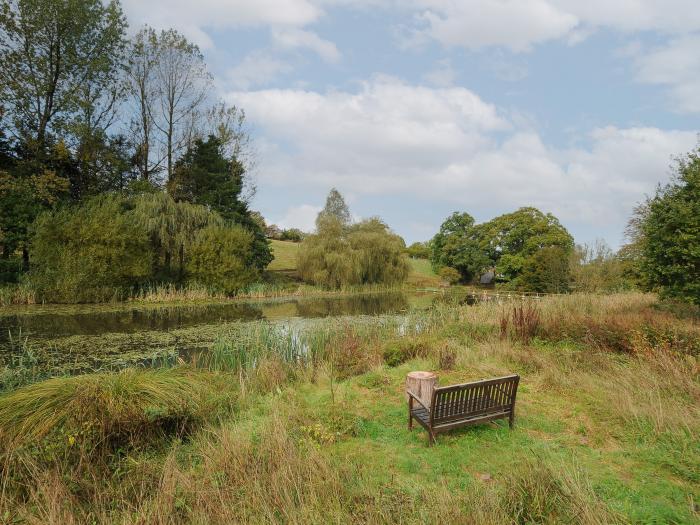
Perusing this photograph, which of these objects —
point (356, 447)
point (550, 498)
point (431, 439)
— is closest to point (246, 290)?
point (356, 447)

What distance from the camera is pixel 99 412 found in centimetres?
445

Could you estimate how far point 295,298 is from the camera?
89.2ft

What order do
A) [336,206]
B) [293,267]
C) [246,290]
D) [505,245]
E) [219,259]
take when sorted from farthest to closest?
1. [336,206]
2. [505,245]
3. [293,267]
4. [246,290]
5. [219,259]

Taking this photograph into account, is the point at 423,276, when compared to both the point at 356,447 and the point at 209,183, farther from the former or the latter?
the point at 356,447

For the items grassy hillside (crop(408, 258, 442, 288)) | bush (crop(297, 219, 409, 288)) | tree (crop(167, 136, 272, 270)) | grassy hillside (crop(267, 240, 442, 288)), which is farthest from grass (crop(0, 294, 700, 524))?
grassy hillside (crop(408, 258, 442, 288))

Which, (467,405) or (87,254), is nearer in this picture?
(467,405)

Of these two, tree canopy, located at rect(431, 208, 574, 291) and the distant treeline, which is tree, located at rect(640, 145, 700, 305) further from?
tree canopy, located at rect(431, 208, 574, 291)

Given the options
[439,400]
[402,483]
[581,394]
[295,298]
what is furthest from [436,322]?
[295,298]

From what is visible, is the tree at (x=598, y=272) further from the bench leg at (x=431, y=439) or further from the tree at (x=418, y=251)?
the tree at (x=418, y=251)

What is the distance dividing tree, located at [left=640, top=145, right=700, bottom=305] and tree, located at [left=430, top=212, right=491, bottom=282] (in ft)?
102

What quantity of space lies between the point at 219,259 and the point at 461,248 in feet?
93.8

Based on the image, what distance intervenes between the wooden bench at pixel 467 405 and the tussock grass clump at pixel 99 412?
307cm

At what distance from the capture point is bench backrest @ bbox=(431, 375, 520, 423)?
479cm

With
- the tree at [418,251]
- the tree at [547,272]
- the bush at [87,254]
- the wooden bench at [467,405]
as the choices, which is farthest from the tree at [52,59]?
the tree at [418,251]
